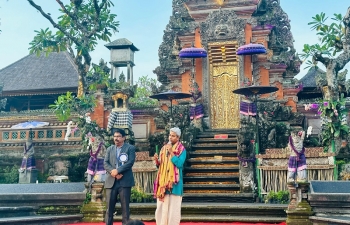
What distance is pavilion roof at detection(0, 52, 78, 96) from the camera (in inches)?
752

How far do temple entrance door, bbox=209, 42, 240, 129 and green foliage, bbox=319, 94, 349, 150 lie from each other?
3677 mm

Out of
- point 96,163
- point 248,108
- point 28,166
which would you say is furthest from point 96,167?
point 28,166

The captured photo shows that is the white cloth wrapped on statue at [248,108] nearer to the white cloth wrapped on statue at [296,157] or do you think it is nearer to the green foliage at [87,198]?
the white cloth wrapped on statue at [296,157]

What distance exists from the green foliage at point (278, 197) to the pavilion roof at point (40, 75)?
11405 millimetres

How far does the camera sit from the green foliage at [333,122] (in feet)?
38.1

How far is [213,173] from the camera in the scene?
451 inches

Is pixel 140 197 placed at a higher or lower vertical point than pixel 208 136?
lower

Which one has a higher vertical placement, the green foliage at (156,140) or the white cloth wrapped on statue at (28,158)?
the green foliage at (156,140)

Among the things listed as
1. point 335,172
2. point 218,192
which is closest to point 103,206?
point 218,192

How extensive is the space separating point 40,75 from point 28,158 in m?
5.87

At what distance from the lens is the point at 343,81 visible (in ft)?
42.7

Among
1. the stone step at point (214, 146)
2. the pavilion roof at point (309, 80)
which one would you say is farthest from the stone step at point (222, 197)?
the pavilion roof at point (309, 80)

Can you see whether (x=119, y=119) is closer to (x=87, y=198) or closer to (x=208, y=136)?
(x=208, y=136)

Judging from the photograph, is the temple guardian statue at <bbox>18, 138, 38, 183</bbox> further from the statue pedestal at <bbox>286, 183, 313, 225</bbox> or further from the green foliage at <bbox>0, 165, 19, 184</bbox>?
the statue pedestal at <bbox>286, 183, 313, 225</bbox>
